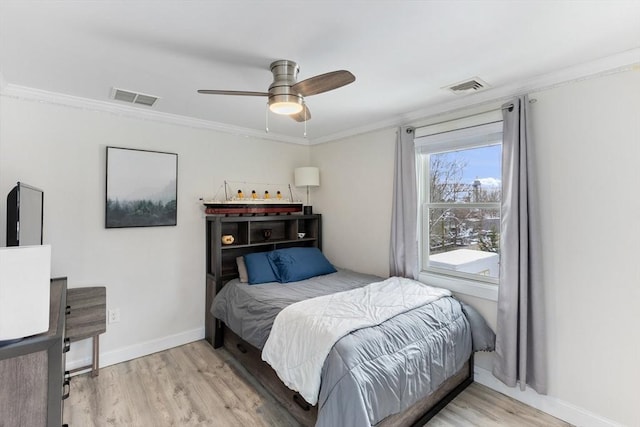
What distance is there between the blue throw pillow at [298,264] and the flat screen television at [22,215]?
6.23ft

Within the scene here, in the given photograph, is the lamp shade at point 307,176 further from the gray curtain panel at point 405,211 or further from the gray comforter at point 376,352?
the gray comforter at point 376,352

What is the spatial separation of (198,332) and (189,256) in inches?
33.1

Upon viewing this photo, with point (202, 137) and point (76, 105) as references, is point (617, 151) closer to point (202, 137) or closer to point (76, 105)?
point (202, 137)

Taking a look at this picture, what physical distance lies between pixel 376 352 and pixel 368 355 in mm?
66

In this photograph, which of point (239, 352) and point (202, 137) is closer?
point (239, 352)

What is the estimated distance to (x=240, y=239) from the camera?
11.7 ft

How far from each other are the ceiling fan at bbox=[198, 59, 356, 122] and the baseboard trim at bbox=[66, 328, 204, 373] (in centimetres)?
255

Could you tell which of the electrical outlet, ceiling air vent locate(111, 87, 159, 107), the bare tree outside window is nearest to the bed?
the bare tree outside window

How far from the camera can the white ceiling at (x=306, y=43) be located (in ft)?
4.83

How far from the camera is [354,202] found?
370 cm

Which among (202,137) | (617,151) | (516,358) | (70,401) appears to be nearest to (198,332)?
(70,401)

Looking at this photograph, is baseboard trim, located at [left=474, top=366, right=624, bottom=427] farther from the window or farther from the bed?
the window

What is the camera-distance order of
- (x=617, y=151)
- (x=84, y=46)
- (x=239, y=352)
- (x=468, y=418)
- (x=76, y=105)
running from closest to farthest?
(x=84, y=46) < (x=617, y=151) < (x=468, y=418) < (x=76, y=105) < (x=239, y=352)

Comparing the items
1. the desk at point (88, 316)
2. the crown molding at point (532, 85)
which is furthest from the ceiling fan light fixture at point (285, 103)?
the desk at point (88, 316)
